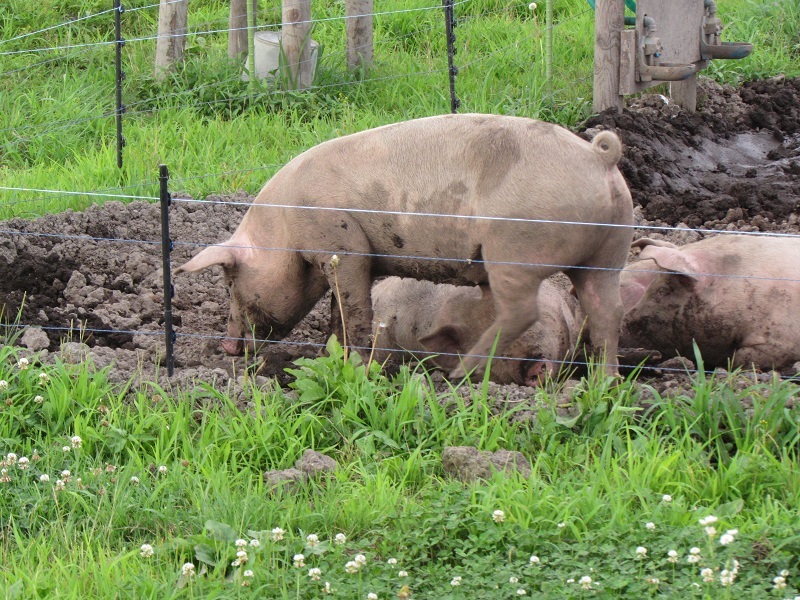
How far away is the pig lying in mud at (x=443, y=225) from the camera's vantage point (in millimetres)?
4949

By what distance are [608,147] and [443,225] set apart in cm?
80

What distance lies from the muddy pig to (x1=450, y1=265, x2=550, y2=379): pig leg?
685 millimetres

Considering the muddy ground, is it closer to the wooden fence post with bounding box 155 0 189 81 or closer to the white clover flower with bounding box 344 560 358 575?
the white clover flower with bounding box 344 560 358 575

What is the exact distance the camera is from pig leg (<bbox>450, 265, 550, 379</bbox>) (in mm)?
5023

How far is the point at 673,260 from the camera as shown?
216 inches

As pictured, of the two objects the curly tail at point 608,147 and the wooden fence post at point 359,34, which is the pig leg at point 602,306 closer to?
the curly tail at point 608,147

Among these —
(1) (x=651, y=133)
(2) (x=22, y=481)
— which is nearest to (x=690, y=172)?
(1) (x=651, y=133)

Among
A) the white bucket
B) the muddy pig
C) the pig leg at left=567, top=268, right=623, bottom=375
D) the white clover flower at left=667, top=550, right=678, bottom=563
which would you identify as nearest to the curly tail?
the pig leg at left=567, top=268, right=623, bottom=375

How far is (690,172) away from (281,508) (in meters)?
5.09

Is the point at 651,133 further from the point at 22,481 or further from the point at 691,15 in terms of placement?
the point at 22,481

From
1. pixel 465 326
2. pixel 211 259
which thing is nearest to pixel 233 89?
pixel 211 259

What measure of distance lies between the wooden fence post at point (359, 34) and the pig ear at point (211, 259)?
4186 millimetres

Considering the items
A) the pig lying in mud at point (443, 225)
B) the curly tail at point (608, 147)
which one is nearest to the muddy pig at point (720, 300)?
the pig lying in mud at point (443, 225)

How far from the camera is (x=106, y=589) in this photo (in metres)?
3.65
